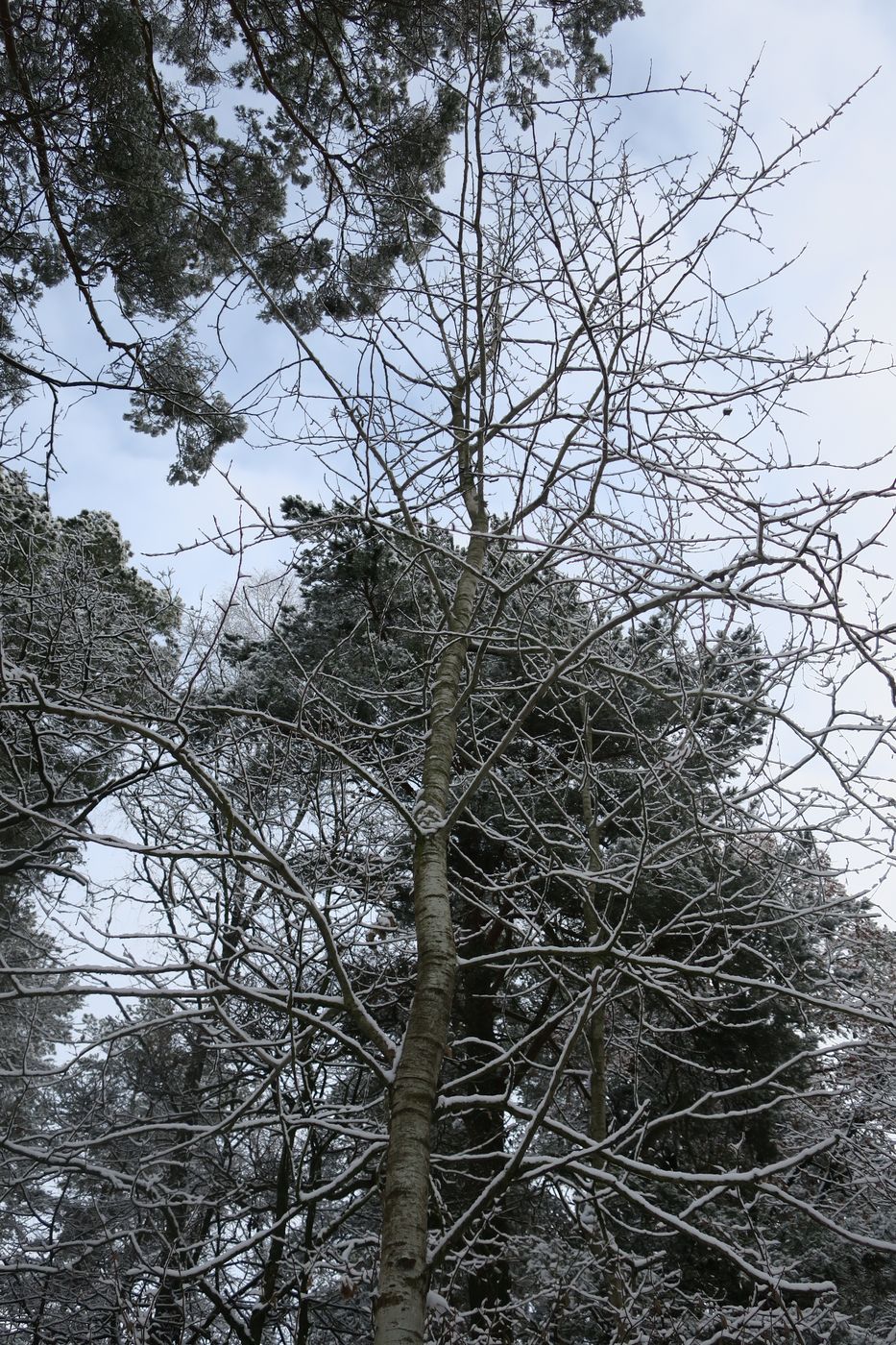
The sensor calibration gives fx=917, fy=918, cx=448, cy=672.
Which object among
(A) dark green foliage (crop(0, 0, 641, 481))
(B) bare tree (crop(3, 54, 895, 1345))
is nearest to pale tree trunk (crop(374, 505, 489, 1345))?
(B) bare tree (crop(3, 54, 895, 1345))

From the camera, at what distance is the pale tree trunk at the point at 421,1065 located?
1945 millimetres

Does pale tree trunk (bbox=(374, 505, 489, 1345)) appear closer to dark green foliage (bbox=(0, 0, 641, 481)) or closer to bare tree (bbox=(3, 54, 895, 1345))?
bare tree (bbox=(3, 54, 895, 1345))

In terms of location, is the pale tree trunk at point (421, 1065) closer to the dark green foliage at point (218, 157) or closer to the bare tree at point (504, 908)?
the bare tree at point (504, 908)

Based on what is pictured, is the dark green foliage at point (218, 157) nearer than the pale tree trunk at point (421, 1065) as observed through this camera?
No

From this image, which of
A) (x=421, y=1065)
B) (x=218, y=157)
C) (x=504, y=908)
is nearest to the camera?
(x=421, y=1065)

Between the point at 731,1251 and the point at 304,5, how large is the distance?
205 inches

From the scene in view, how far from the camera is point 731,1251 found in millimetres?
2359

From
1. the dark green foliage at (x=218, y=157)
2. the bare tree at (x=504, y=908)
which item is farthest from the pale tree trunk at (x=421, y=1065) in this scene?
the dark green foliage at (x=218, y=157)

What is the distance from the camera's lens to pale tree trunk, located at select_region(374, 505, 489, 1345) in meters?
1.95

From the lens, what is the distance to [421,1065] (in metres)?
2.32

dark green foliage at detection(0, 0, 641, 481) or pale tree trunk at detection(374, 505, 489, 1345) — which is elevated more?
dark green foliage at detection(0, 0, 641, 481)

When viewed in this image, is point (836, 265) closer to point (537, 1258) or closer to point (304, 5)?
point (304, 5)

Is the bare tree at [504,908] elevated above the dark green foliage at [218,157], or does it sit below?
below

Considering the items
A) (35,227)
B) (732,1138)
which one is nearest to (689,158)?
(35,227)
